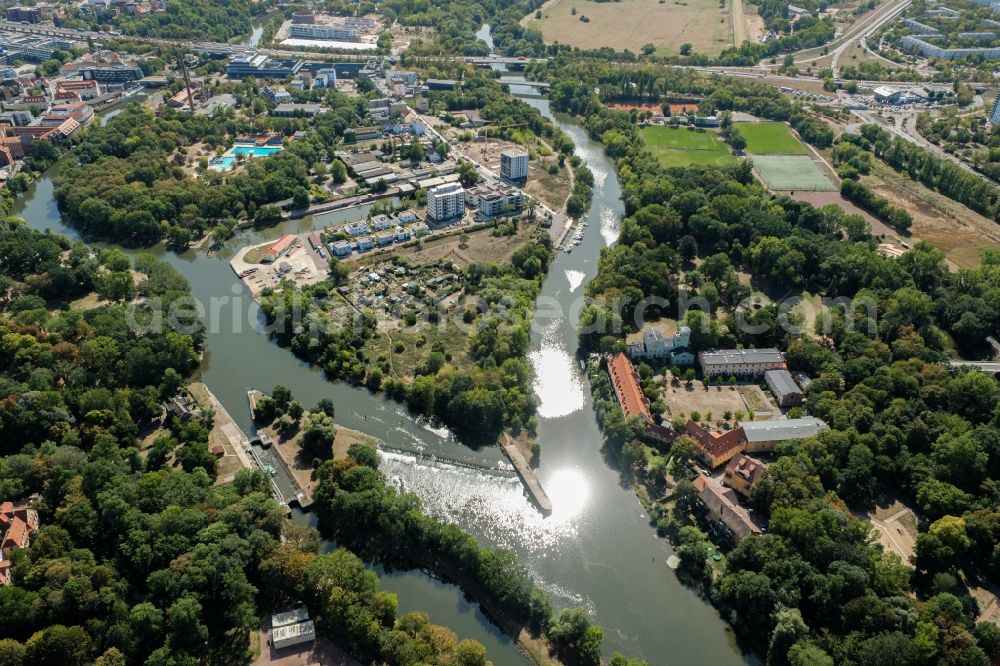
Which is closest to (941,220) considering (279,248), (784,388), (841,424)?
(784,388)

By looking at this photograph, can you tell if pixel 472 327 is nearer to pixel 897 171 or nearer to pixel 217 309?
pixel 217 309

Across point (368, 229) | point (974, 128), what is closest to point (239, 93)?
point (368, 229)

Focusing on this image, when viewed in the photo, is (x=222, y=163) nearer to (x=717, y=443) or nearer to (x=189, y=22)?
(x=189, y=22)

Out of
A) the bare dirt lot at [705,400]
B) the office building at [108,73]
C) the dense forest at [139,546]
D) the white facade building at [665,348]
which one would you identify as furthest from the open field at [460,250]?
the office building at [108,73]

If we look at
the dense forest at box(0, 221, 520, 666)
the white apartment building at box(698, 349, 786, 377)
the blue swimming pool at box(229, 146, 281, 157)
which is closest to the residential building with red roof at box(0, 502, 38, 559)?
the dense forest at box(0, 221, 520, 666)

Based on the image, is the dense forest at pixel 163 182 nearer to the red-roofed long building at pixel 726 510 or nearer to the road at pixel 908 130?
the red-roofed long building at pixel 726 510

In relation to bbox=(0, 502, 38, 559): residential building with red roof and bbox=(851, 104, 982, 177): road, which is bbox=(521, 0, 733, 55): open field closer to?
bbox=(851, 104, 982, 177): road
